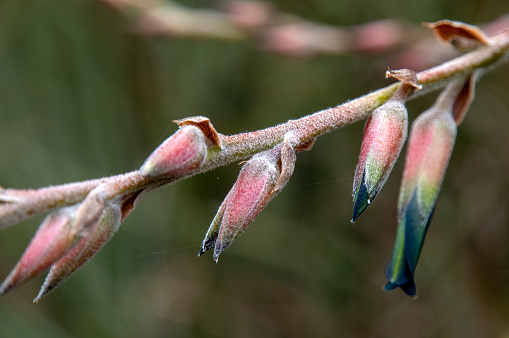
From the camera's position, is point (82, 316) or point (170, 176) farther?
point (82, 316)

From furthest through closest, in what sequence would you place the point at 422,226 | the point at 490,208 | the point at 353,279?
1. the point at 353,279
2. the point at 490,208
3. the point at 422,226

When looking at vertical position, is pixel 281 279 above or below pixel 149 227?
below

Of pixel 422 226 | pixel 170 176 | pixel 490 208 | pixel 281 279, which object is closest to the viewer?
pixel 170 176

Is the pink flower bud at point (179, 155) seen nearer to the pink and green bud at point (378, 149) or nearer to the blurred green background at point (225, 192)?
the pink and green bud at point (378, 149)

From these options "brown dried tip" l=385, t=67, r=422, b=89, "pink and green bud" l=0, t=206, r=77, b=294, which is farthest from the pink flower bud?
"brown dried tip" l=385, t=67, r=422, b=89

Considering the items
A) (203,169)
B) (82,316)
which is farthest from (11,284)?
(82,316)

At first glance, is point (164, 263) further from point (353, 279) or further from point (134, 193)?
point (134, 193)

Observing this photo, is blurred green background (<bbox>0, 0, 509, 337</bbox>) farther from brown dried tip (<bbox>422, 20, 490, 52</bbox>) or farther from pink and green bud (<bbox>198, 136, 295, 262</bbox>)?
pink and green bud (<bbox>198, 136, 295, 262</bbox>)

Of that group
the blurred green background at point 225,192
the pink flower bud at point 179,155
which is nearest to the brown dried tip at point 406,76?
the pink flower bud at point 179,155

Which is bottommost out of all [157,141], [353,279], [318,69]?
[353,279]
